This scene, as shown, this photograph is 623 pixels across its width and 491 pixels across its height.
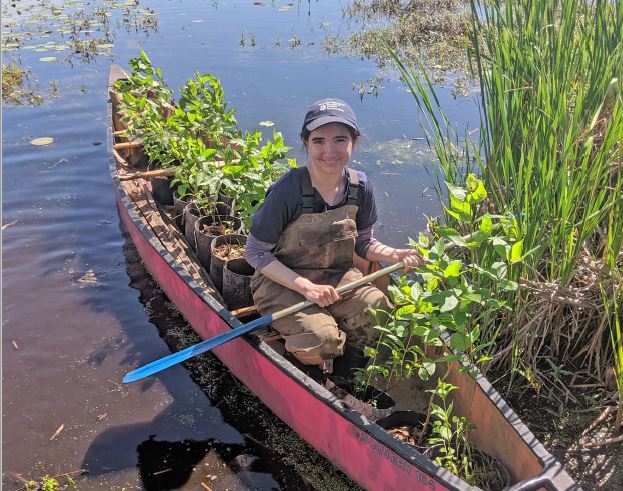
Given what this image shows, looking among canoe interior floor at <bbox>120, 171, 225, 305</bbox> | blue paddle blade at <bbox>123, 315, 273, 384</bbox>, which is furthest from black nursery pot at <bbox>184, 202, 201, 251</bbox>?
blue paddle blade at <bbox>123, 315, 273, 384</bbox>

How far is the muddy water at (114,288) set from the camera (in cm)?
373

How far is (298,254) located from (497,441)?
4.80 ft

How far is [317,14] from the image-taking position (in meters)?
14.0

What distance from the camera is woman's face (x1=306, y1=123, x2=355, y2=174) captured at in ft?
10.7

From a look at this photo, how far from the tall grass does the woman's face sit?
0.52 metres

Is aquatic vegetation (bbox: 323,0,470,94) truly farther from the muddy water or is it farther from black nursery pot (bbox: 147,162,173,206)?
black nursery pot (bbox: 147,162,173,206)

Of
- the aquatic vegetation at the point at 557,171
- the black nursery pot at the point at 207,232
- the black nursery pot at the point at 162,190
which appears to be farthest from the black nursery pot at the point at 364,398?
the black nursery pot at the point at 162,190

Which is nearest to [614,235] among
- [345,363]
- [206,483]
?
[345,363]

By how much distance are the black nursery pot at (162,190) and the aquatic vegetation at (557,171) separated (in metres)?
2.81

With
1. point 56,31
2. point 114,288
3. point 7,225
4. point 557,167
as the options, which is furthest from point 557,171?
point 56,31

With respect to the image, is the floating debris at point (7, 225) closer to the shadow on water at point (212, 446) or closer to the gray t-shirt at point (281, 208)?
the shadow on water at point (212, 446)

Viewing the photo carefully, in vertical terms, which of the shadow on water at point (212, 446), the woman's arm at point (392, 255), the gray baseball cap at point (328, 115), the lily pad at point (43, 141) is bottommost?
the shadow on water at point (212, 446)

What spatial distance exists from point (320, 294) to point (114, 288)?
2.76m

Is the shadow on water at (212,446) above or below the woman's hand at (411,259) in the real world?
below
